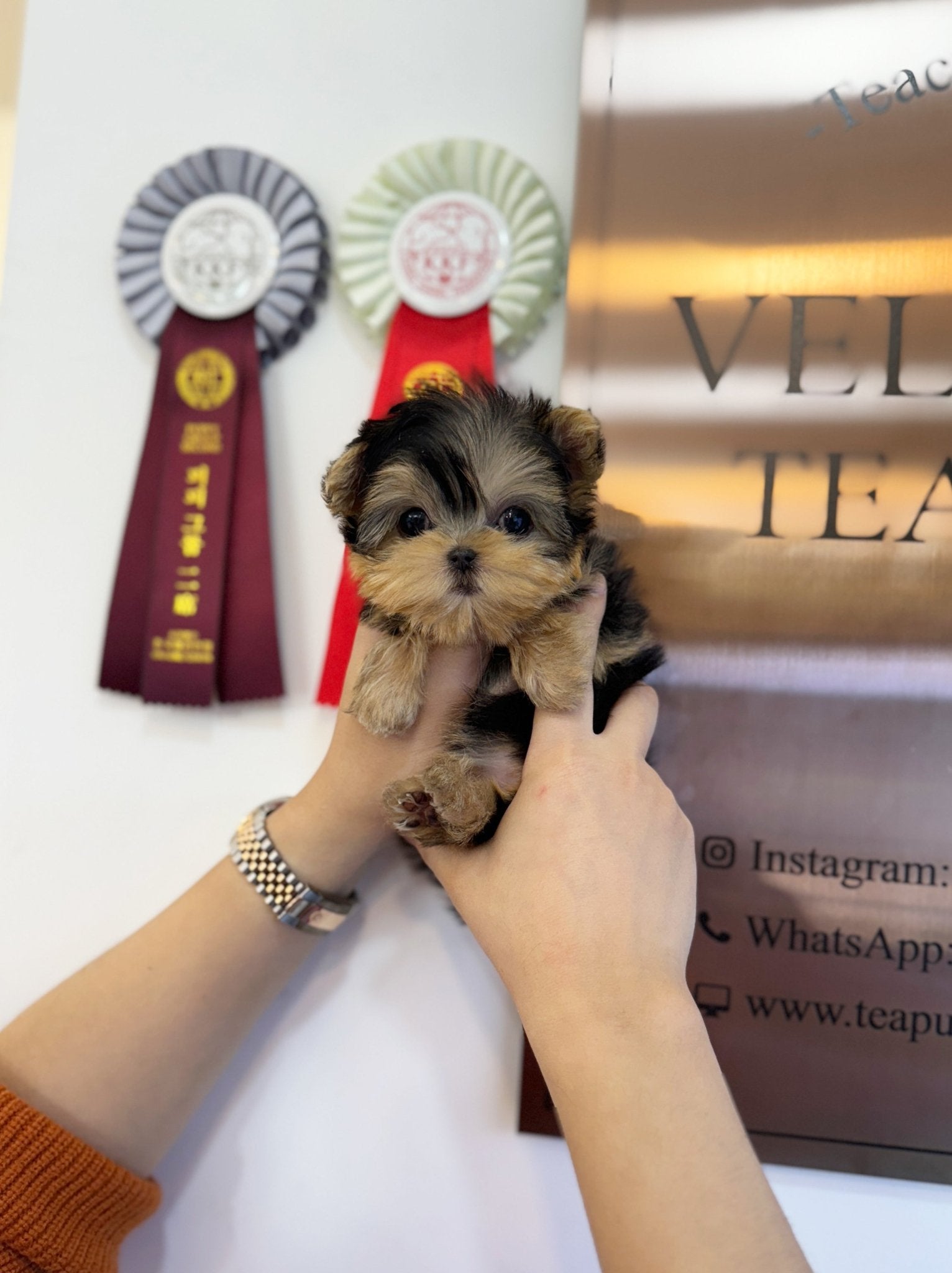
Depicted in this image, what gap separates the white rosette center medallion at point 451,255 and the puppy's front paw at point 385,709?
0.75 meters

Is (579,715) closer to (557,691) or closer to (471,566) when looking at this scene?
(557,691)

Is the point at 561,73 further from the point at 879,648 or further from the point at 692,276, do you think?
the point at 879,648

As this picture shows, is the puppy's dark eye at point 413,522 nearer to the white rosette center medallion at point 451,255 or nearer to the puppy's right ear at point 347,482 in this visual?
→ the puppy's right ear at point 347,482

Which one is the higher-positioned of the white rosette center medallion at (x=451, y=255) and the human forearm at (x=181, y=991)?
the white rosette center medallion at (x=451, y=255)

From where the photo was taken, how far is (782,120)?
144 cm

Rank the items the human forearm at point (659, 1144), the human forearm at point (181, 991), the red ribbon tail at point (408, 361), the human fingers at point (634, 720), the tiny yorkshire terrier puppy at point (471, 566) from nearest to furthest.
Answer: the human forearm at point (659, 1144), the tiny yorkshire terrier puppy at point (471, 566), the human fingers at point (634, 720), the human forearm at point (181, 991), the red ribbon tail at point (408, 361)

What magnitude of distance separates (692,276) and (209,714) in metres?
1.20

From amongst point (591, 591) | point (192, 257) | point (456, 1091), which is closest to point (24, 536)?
point (192, 257)

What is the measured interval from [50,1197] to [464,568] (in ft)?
3.58

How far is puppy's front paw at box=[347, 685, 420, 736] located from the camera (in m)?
1.13

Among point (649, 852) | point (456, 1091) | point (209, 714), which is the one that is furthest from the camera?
point (209, 714)

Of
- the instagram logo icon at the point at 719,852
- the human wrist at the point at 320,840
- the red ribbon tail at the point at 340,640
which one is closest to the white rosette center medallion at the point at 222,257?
the red ribbon tail at the point at 340,640

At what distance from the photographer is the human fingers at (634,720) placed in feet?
3.79

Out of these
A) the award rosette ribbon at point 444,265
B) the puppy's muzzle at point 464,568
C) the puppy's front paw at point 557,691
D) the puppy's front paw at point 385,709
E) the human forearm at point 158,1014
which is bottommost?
the human forearm at point 158,1014
